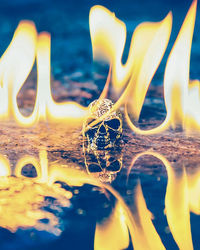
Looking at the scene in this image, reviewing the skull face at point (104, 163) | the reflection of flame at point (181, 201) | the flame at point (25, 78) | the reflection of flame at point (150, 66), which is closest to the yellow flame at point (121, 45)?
the reflection of flame at point (150, 66)

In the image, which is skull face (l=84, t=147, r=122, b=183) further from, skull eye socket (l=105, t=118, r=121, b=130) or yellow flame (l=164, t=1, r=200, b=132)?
yellow flame (l=164, t=1, r=200, b=132)

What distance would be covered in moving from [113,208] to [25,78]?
0.92 meters

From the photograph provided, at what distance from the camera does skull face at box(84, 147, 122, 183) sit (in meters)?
0.88

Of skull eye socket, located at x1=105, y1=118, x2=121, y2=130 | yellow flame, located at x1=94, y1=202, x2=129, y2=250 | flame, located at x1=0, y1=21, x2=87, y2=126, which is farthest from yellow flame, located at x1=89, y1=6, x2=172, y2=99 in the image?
yellow flame, located at x1=94, y1=202, x2=129, y2=250

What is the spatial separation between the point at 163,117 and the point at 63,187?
66 centimetres

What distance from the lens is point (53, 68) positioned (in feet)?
6.81

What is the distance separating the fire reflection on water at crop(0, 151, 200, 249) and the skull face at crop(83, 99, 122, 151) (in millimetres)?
151

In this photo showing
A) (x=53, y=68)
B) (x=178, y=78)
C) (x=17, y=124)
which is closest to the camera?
(x=17, y=124)

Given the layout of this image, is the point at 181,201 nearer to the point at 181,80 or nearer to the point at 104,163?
the point at 104,163

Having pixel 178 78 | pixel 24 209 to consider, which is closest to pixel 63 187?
pixel 24 209

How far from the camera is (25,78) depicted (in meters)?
1.47

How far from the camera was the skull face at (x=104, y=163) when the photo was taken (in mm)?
876

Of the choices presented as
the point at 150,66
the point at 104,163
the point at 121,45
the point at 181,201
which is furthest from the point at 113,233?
the point at 121,45

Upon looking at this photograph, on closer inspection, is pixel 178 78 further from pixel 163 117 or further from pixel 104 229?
pixel 104 229
